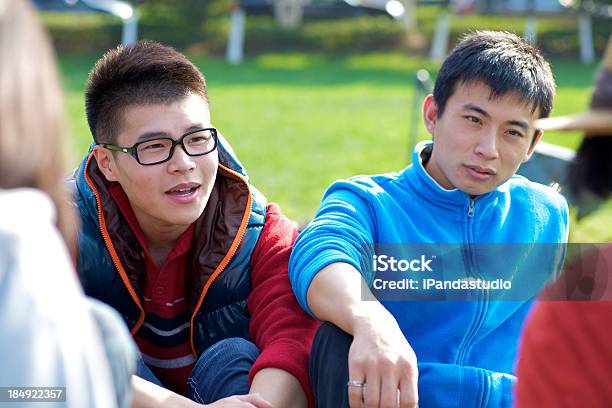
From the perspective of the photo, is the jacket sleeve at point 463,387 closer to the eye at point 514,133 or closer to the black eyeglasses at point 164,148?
the eye at point 514,133

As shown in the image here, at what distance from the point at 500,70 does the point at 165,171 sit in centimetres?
106

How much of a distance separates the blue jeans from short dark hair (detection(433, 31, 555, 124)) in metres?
0.97

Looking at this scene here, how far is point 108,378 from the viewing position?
60.8 inches

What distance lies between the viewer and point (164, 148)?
2852 mm

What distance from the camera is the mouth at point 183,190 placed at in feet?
9.34

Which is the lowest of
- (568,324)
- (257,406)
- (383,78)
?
(257,406)

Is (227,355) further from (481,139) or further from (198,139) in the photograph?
(481,139)

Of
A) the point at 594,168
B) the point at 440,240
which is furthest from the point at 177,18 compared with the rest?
the point at 594,168

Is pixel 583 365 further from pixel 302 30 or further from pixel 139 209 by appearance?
pixel 302 30

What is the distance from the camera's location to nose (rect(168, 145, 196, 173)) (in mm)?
2811

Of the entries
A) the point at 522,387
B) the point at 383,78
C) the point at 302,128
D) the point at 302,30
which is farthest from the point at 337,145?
the point at 302,30

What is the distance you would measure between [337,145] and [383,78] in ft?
20.1

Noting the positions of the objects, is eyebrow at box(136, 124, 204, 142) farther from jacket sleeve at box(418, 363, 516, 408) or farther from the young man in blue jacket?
jacket sleeve at box(418, 363, 516, 408)

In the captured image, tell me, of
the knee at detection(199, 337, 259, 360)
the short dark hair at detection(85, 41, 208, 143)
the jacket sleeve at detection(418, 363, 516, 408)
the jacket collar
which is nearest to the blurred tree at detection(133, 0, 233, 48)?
the short dark hair at detection(85, 41, 208, 143)
